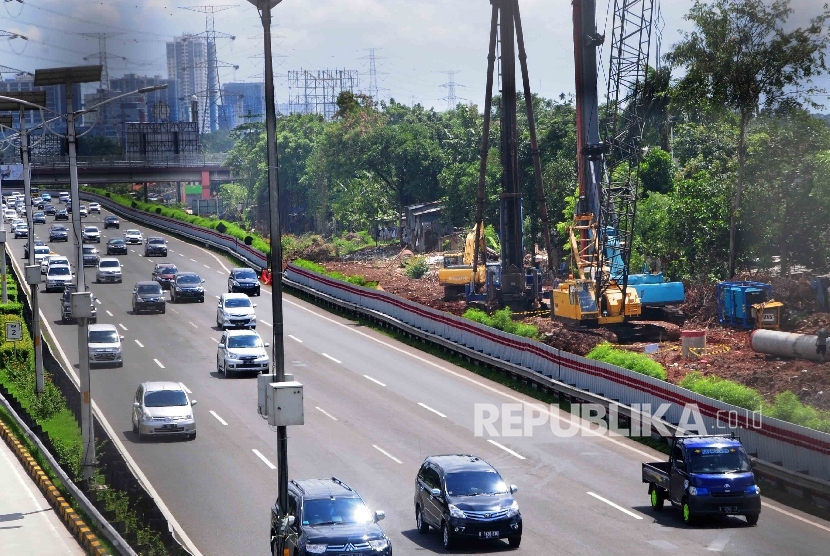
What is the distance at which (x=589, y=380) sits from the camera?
37438 millimetres

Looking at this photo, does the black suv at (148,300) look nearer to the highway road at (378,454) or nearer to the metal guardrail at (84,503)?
the highway road at (378,454)

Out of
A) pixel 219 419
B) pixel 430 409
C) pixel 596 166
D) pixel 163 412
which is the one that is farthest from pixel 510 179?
pixel 163 412

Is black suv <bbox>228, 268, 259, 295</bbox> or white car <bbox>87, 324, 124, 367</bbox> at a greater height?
black suv <bbox>228, 268, 259, 295</bbox>

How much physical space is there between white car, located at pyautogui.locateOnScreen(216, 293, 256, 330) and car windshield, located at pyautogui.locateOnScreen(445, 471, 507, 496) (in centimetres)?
3215

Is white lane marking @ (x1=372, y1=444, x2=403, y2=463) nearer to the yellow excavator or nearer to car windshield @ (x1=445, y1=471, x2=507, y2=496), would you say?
car windshield @ (x1=445, y1=471, x2=507, y2=496)

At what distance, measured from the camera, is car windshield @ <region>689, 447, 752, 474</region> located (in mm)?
24656

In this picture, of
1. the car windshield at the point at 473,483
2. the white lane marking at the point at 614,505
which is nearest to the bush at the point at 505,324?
the white lane marking at the point at 614,505

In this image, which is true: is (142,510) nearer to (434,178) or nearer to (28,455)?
(28,455)

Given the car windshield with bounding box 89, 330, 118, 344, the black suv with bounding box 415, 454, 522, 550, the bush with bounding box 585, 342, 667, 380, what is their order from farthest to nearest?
the car windshield with bounding box 89, 330, 118, 344 → the bush with bounding box 585, 342, 667, 380 → the black suv with bounding box 415, 454, 522, 550

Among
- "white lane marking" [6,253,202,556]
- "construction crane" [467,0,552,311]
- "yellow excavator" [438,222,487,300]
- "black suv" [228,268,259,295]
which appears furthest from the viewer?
"black suv" [228,268,259,295]

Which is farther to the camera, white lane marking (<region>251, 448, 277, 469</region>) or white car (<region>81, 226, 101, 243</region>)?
white car (<region>81, 226, 101, 243</region>)

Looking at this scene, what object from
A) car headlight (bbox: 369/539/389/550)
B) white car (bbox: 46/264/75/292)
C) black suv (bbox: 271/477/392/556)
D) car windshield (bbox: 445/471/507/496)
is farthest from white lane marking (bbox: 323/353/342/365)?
car headlight (bbox: 369/539/389/550)

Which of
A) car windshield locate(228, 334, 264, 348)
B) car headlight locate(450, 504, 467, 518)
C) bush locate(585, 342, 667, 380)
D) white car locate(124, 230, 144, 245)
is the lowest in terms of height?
car headlight locate(450, 504, 467, 518)

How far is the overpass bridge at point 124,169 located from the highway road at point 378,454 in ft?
258
